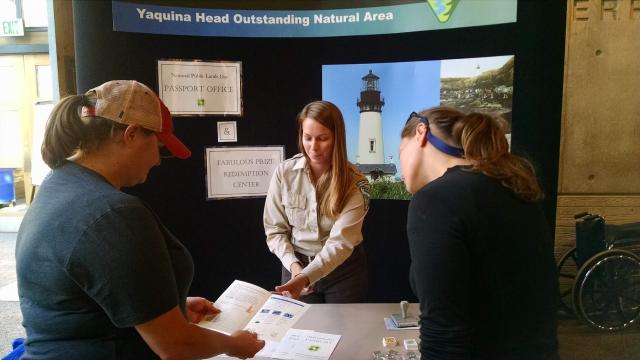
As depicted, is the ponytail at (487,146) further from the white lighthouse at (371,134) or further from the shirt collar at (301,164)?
the white lighthouse at (371,134)

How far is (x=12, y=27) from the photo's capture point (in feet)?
18.5

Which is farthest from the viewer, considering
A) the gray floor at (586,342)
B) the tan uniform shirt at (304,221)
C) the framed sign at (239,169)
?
the gray floor at (586,342)

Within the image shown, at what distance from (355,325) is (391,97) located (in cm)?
160

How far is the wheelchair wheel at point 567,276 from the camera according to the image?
11.1 feet

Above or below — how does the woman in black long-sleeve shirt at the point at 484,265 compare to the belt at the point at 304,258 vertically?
above

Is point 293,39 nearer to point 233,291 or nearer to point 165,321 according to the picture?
point 233,291

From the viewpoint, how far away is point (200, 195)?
286 centimetres

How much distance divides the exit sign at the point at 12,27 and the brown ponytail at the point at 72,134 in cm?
572

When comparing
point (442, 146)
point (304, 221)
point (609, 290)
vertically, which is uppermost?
point (442, 146)

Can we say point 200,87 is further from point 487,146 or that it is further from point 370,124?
point 487,146

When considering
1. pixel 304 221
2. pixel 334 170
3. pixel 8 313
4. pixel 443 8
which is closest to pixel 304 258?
pixel 304 221

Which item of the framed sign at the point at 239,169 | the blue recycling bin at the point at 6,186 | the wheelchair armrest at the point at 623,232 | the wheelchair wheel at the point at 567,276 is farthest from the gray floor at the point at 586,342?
the blue recycling bin at the point at 6,186

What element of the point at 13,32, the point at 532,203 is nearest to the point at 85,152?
the point at 532,203

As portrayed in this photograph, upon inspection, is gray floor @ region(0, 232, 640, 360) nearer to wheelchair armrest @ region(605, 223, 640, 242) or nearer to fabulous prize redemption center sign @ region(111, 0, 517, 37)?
wheelchair armrest @ region(605, 223, 640, 242)
